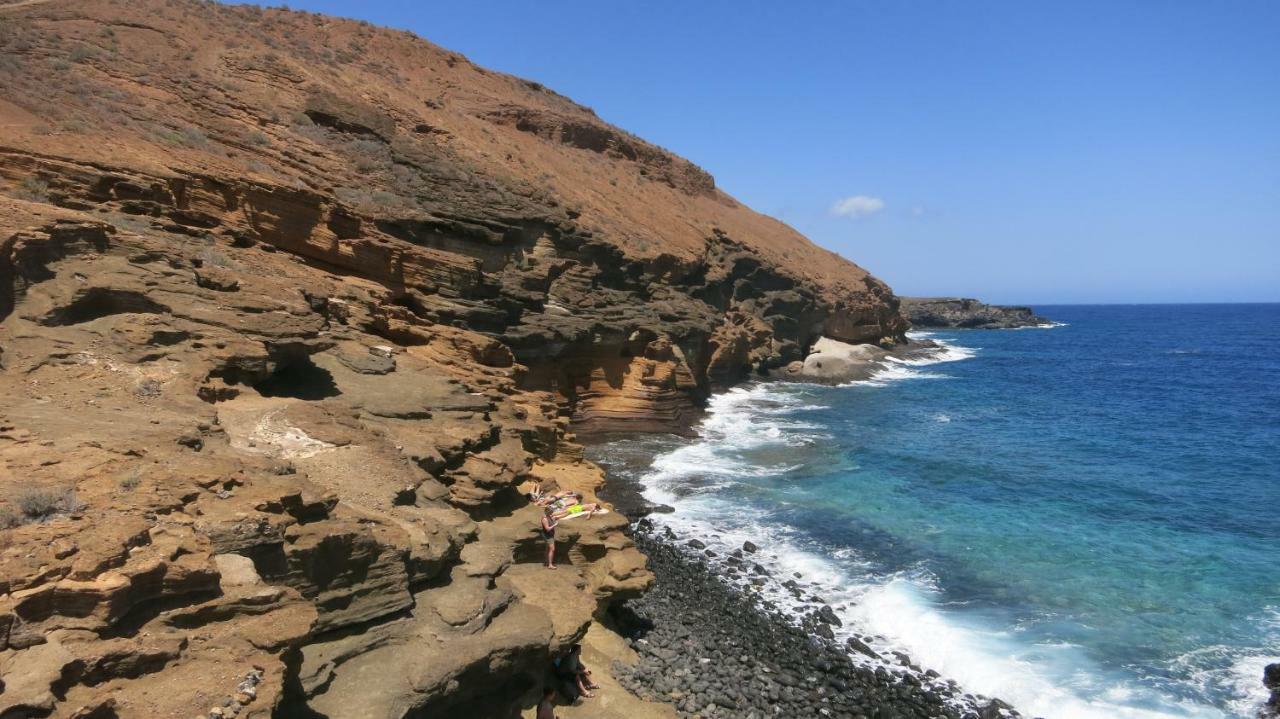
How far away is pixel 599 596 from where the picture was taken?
12.4 m

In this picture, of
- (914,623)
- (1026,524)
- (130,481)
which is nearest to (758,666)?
(914,623)

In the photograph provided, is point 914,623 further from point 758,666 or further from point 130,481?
point 130,481

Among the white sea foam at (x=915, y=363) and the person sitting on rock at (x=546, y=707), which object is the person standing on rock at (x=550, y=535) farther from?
the white sea foam at (x=915, y=363)

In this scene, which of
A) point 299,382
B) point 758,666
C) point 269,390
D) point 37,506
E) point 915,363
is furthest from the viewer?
point 915,363

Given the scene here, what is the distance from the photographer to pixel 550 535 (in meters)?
11.9

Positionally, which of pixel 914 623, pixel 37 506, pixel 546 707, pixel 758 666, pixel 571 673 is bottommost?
pixel 914 623

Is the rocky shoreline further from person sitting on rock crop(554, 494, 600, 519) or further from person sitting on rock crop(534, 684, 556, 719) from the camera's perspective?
person sitting on rock crop(534, 684, 556, 719)

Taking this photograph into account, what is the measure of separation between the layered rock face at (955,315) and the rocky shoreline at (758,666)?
10253 centimetres

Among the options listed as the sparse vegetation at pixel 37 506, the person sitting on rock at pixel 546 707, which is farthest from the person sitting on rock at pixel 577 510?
the sparse vegetation at pixel 37 506

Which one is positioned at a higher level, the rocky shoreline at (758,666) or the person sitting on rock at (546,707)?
the person sitting on rock at (546,707)

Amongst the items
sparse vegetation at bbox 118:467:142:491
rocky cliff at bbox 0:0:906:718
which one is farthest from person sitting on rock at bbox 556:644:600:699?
sparse vegetation at bbox 118:467:142:491

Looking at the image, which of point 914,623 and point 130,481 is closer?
point 130,481

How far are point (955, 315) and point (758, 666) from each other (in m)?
108

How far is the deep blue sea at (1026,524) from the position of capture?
13398mm
